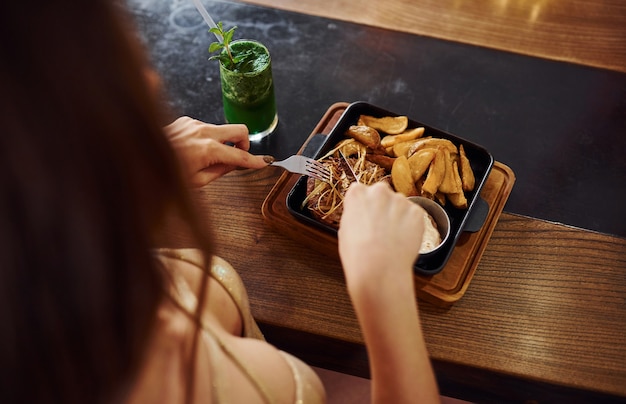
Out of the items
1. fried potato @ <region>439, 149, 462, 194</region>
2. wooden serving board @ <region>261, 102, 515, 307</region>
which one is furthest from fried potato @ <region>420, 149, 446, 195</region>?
wooden serving board @ <region>261, 102, 515, 307</region>

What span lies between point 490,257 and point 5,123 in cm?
101

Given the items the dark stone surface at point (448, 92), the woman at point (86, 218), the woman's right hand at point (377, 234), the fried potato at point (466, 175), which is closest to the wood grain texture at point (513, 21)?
the dark stone surface at point (448, 92)

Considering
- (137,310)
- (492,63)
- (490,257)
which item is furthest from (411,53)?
(137,310)

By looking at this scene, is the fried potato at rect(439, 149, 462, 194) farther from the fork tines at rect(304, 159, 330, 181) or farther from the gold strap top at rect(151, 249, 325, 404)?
the gold strap top at rect(151, 249, 325, 404)

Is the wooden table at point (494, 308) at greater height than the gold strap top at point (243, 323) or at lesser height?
lesser

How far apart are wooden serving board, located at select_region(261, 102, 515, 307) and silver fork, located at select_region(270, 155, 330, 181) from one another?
9 cm

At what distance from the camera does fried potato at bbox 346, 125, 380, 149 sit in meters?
1.29

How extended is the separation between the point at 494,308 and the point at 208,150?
67cm

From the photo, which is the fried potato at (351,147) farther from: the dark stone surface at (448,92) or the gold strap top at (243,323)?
the gold strap top at (243,323)

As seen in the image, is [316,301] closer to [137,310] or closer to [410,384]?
[410,384]

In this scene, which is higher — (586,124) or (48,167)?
(48,167)

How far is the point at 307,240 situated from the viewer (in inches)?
48.3

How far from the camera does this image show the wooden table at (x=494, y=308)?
3.59 feet

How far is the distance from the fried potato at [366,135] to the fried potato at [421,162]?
0.10 m
